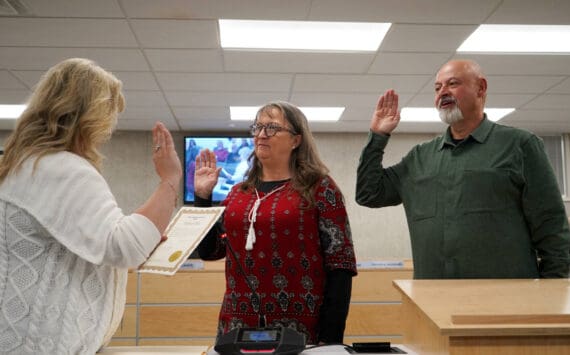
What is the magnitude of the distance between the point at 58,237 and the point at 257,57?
3354mm

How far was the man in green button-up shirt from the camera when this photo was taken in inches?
72.6

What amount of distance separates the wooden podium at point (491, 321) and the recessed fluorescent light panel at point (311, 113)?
466 centimetres

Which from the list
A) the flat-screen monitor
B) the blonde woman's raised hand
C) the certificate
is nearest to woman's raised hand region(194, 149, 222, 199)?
the certificate

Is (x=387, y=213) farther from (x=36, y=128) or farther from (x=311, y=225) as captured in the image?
(x=36, y=128)

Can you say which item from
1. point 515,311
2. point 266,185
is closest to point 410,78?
point 266,185

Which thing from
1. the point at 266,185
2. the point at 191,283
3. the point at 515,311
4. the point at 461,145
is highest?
the point at 461,145

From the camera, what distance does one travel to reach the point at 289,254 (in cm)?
175

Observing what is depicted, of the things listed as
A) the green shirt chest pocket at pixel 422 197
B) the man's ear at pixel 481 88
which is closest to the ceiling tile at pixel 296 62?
the man's ear at pixel 481 88

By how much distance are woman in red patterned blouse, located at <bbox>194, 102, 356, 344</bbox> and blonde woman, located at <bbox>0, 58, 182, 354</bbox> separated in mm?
521

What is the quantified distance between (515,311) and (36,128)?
43.1 inches

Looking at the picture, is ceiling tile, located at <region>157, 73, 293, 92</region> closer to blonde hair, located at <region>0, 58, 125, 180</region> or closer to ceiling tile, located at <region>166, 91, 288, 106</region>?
ceiling tile, located at <region>166, 91, 288, 106</region>

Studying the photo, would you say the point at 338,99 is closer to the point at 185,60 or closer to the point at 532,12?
the point at 185,60

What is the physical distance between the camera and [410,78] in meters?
4.76

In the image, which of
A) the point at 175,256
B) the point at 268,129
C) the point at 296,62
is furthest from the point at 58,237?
the point at 296,62
